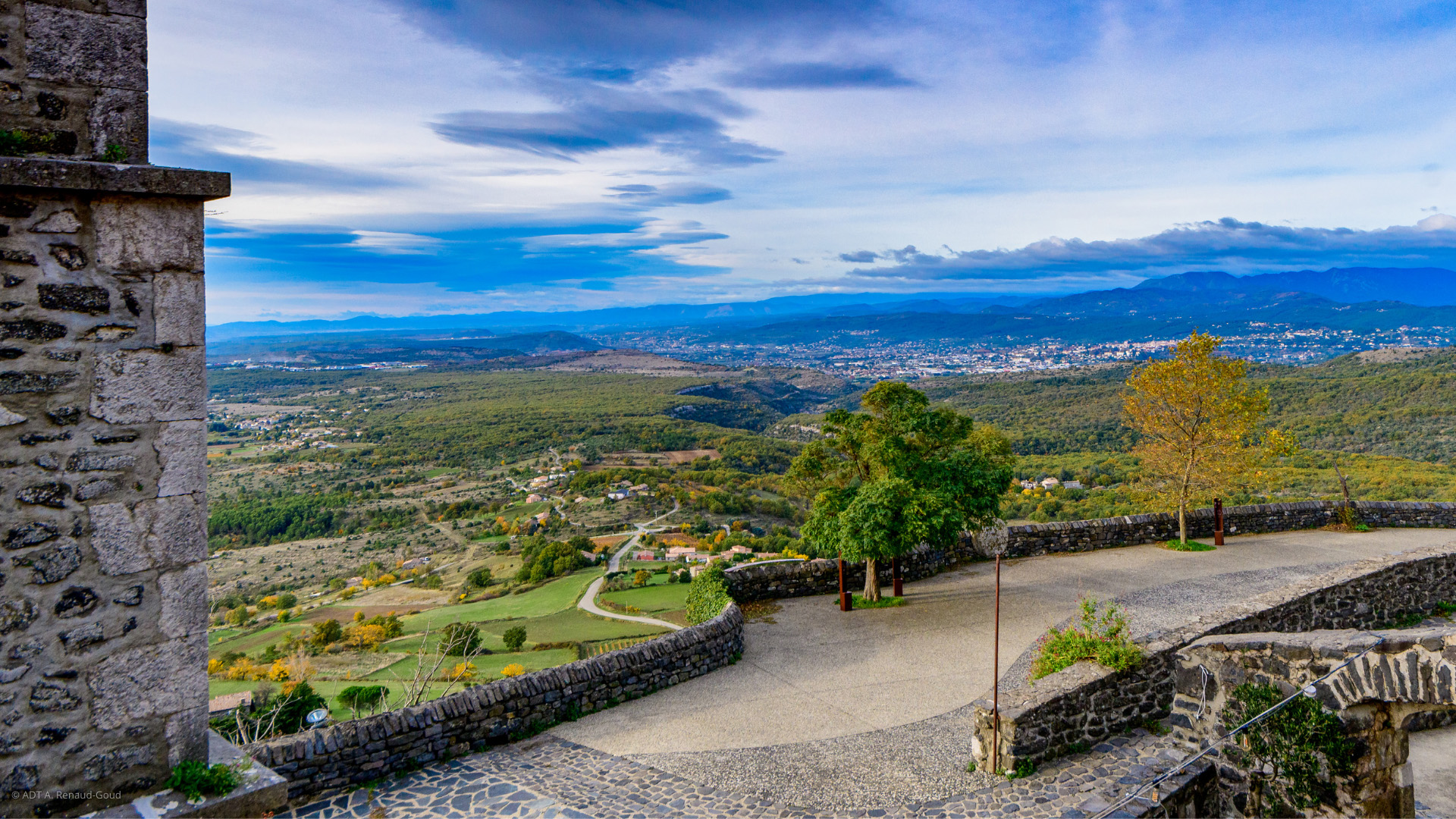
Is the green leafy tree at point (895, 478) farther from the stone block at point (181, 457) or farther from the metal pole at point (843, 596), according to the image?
the stone block at point (181, 457)

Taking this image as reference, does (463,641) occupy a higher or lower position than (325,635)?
higher

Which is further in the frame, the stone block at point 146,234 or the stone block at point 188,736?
the stone block at point 188,736

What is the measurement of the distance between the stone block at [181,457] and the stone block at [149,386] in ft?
0.17

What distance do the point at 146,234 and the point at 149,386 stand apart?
2.15 ft

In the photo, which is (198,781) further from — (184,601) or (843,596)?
(843,596)

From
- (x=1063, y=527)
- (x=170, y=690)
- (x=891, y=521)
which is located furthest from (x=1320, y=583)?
(x=170, y=690)

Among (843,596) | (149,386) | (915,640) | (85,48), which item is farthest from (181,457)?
(843,596)

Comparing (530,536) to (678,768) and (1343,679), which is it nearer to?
(678,768)

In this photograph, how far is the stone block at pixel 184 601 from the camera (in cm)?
321

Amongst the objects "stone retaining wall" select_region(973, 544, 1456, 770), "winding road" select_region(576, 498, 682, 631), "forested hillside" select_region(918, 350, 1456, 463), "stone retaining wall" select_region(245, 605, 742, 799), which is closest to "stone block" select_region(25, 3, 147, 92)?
"stone retaining wall" select_region(245, 605, 742, 799)

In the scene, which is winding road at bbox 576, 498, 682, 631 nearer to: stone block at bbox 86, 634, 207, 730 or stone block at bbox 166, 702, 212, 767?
stone block at bbox 166, 702, 212, 767

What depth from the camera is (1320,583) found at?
10.8m

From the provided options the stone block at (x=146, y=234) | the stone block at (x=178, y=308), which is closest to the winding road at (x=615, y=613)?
the stone block at (x=178, y=308)

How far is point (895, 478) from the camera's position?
11.7 metres
